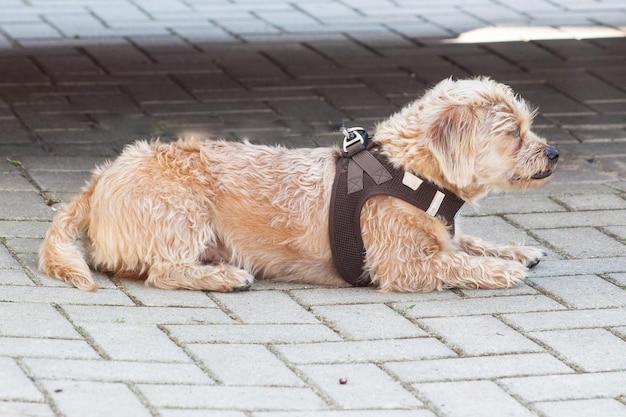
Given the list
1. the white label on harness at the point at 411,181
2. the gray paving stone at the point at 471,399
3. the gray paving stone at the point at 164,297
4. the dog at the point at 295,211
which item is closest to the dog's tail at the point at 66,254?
the dog at the point at 295,211

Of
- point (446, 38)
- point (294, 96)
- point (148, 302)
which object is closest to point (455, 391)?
point (148, 302)

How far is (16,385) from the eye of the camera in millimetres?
3639

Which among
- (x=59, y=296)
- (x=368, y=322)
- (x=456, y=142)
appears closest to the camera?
(x=368, y=322)

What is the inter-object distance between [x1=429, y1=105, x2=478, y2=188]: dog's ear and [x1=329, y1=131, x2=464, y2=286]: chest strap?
0.12m

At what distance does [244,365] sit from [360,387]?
1.40 ft

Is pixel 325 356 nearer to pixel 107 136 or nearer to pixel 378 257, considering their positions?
pixel 378 257

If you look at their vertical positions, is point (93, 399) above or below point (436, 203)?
below

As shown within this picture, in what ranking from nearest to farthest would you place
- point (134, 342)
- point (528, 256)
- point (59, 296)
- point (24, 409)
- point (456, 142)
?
point (24, 409) → point (134, 342) → point (59, 296) → point (456, 142) → point (528, 256)

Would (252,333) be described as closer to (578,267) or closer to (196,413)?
(196,413)

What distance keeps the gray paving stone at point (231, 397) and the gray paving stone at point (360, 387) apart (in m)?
0.08

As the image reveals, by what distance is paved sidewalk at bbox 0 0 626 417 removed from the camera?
3.74m

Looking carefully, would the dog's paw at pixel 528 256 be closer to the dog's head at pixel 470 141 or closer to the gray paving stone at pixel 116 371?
the dog's head at pixel 470 141

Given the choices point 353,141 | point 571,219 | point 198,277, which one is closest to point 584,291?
point 571,219

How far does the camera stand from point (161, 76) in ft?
27.6
